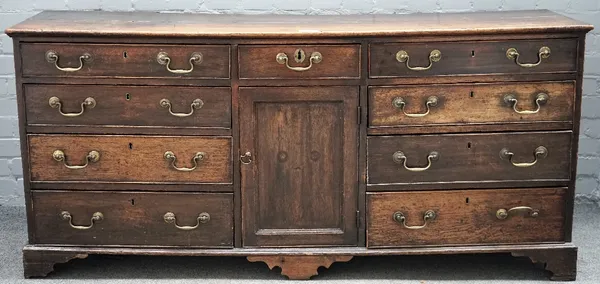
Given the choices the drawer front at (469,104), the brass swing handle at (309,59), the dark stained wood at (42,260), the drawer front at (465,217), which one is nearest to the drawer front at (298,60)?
the brass swing handle at (309,59)

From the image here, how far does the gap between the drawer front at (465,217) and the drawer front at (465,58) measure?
0.44m

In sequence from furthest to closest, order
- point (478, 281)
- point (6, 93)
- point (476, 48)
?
point (6, 93), point (478, 281), point (476, 48)

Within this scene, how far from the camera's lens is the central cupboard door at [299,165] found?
364 cm

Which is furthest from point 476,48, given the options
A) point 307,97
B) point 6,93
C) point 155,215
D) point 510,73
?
point 6,93

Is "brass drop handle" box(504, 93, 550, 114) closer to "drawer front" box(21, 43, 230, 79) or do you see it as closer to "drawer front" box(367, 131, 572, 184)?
"drawer front" box(367, 131, 572, 184)

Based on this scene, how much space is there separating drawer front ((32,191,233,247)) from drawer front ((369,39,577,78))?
74 centimetres

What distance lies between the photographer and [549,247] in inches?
149

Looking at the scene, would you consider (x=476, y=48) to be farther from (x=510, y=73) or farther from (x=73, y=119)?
(x=73, y=119)

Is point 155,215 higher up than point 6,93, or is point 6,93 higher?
point 6,93

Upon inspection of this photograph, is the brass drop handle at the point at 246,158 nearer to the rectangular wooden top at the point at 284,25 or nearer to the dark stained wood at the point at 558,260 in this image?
the rectangular wooden top at the point at 284,25

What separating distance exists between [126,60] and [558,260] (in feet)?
5.64

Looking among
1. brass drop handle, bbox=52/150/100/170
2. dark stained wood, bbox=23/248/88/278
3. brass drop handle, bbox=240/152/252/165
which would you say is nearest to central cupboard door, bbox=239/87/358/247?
brass drop handle, bbox=240/152/252/165

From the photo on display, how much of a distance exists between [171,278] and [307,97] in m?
0.86

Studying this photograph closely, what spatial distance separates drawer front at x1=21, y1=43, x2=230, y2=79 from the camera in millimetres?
3584
